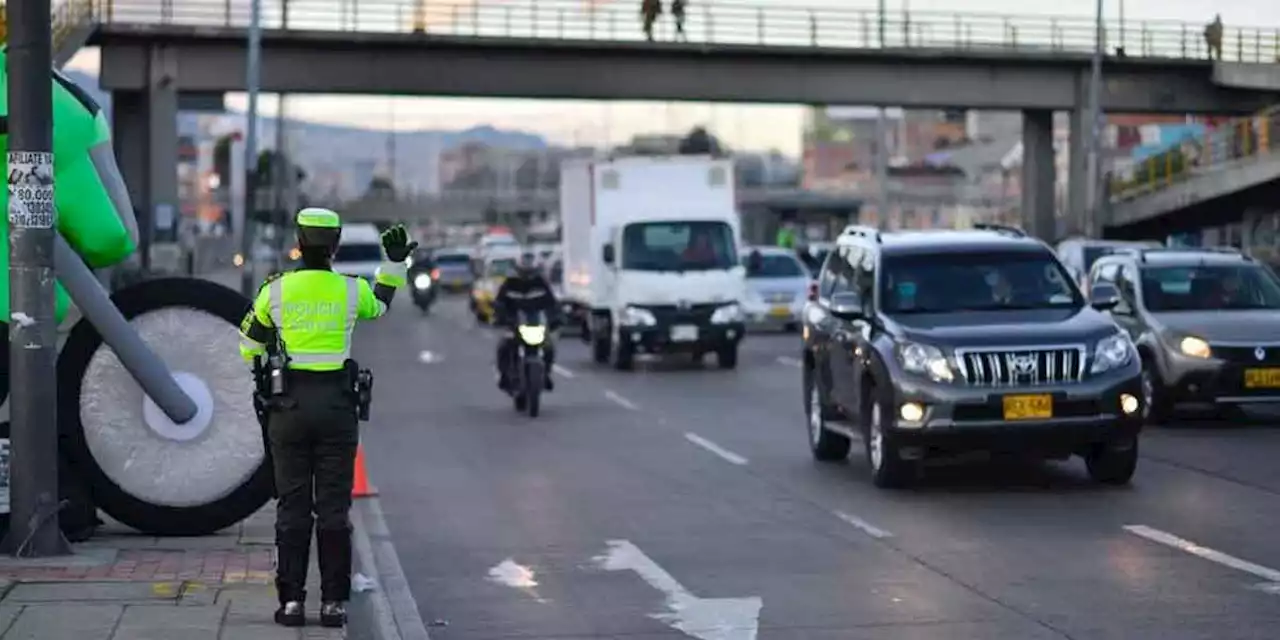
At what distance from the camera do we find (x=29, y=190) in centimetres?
1121

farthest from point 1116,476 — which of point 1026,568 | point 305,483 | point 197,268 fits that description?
point 197,268

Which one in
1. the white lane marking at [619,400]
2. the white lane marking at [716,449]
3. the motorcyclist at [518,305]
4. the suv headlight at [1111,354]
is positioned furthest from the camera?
the white lane marking at [619,400]

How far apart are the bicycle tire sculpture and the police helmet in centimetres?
267

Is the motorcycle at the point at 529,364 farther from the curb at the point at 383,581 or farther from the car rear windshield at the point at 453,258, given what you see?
the car rear windshield at the point at 453,258

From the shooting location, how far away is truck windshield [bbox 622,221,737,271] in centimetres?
3391

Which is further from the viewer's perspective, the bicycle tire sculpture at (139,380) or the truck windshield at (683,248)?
the truck windshield at (683,248)

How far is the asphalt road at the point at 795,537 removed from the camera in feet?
34.9

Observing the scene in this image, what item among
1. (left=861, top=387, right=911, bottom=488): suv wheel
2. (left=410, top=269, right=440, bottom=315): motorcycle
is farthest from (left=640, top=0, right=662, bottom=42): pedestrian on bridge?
(left=861, top=387, right=911, bottom=488): suv wheel

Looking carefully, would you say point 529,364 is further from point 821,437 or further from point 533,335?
point 821,437

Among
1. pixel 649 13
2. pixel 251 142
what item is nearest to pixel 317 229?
pixel 251 142

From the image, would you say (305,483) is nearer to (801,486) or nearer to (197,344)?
(197,344)

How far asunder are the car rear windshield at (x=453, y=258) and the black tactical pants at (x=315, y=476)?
7435 cm

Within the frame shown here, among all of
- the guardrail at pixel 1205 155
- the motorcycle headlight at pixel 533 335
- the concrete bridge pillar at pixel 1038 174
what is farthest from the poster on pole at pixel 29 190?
the concrete bridge pillar at pixel 1038 174

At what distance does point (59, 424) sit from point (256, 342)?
3.08 meters
